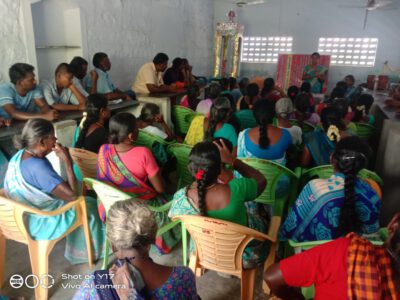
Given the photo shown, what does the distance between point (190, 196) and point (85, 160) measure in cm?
111

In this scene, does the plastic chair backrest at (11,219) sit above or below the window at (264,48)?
below

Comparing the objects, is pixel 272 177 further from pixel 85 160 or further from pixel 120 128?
pixel 85 160

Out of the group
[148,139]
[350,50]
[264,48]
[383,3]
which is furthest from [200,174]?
[264,48]

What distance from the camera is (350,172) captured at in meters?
1.50

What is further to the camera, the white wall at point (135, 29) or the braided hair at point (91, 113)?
the white wall at point (135, 29)

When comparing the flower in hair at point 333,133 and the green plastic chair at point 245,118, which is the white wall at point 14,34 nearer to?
the green plastic chair at point 245,118

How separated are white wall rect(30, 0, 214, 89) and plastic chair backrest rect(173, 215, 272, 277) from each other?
4.05 m

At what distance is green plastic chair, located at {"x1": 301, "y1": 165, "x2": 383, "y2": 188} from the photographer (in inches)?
81.5

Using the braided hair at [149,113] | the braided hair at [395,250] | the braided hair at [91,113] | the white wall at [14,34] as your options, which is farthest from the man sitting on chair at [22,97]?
the braided hair at [395,250]

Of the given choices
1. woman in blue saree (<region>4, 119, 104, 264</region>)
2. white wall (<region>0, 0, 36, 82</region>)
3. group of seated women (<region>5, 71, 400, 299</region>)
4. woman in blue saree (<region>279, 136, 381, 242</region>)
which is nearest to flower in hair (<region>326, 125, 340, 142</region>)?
group of seated women (<region>5, 71, 400, 299</region>)

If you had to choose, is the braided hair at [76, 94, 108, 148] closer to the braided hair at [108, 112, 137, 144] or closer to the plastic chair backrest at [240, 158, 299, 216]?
the braided hair at [108, 112, 137, 144]

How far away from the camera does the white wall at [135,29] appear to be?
4809mm

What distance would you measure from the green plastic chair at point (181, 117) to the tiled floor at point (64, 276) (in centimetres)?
213

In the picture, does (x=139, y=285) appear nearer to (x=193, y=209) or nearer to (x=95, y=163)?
(x=193, y=209)
